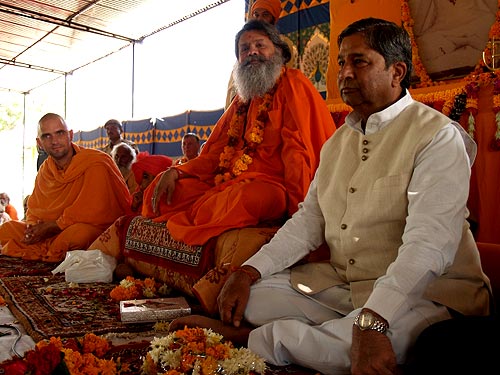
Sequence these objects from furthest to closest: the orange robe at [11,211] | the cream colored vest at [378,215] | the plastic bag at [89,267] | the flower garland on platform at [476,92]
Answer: the orange robe at [11,211]
the plastic bag at [89,267]
the flower garland on platform at [476,92]
the cream colored vest at [378,215]

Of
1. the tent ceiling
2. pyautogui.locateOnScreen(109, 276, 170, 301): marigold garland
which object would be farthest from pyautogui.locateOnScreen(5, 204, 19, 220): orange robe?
pyautogui.locateOnScreen(109, 276, 170, 301): marigold garland

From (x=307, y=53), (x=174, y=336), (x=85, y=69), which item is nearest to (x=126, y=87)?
(x=85, y=69)

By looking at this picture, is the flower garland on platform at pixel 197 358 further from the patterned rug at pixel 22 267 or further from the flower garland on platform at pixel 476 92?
the patterned rug at pixel 22 267

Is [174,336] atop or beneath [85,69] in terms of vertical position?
beneath

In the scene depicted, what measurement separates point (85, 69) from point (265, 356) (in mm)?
14748

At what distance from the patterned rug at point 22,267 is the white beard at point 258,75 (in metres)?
2.08

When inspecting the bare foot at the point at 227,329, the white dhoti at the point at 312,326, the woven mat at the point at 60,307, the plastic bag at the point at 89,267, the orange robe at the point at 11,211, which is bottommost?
the orange robe at the point at 11,211

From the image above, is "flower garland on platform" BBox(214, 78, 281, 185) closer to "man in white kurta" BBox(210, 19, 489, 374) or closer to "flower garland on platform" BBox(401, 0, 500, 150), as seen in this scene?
"flower garland on platform" BBox(401, 0, 500, 150)

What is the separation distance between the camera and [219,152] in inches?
145

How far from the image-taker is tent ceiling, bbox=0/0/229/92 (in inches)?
379

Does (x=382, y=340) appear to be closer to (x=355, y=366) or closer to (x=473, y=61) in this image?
(x=355, y=366)

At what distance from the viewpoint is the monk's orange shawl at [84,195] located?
172 inches

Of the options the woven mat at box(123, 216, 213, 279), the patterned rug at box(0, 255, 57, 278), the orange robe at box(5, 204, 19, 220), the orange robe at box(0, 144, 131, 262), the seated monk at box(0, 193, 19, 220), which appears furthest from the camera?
the orange robe at box(5, 204, 19, 220)

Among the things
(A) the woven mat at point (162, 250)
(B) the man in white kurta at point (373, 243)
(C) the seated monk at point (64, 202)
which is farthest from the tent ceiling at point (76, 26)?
(B) the man in white kurta at point (373, 243)
